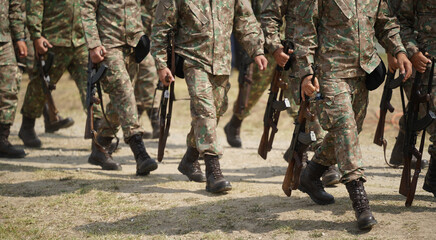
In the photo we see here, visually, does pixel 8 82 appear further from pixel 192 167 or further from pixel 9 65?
pixel 192 167

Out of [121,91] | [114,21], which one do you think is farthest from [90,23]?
[121,91]

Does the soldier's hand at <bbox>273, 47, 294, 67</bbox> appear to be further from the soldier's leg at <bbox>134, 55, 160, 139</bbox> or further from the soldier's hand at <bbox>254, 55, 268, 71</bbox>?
the soldier's leg at <bbox>134, 55, 160, 139</bbox>

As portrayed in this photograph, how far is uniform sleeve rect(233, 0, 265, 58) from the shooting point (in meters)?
6.70

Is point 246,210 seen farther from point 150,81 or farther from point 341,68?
point 150,81

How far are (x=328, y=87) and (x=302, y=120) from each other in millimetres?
410

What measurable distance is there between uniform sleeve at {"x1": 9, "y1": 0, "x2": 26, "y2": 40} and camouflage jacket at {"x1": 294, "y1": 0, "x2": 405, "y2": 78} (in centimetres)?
436

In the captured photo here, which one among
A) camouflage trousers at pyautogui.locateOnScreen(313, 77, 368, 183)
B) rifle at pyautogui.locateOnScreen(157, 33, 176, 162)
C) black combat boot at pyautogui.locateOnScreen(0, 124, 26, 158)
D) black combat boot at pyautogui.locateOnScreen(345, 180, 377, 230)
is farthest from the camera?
black combat boot at pyautogui.locateOnScreen(0, 124, 26, 158)

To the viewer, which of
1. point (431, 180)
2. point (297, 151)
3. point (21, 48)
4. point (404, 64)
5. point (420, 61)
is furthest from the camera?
point (21, 48)

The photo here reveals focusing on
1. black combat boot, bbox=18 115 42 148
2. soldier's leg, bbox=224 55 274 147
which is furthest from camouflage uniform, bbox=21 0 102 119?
soldier's leg, bbox=224 55 274 147

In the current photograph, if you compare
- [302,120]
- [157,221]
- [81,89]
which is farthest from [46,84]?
[302,120]

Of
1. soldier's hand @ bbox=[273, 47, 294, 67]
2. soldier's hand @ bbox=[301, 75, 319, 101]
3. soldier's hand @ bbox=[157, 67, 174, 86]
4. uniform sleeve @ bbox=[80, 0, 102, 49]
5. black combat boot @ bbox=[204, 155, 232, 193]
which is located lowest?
black combat boot @ bbox=[204, 155, 232, 193]

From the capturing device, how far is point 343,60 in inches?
213

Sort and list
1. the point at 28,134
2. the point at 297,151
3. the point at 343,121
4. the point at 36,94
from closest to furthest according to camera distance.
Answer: the point at 343,121
the point at 297,151
the point at 36,94
the point at 28,134

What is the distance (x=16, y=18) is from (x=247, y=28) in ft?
11.0
